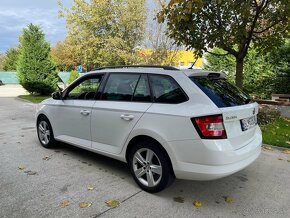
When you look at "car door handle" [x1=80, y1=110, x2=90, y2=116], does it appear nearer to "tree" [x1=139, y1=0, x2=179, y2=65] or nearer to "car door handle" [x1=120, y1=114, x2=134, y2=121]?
"car door handle" [x1=120, y1=114, x2=134, y2=121]

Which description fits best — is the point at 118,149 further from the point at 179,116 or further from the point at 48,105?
the point at 48,105

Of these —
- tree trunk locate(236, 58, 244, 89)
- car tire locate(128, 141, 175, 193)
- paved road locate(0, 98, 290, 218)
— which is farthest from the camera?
tree trunk locate(236, 58, 244, 89)

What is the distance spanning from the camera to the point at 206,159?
11.0 ft

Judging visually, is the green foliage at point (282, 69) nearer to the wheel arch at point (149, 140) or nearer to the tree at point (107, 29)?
the tree at point (107, 29)

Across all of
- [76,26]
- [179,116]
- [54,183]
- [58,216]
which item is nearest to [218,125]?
[179,116]

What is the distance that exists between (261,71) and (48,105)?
12.1 m

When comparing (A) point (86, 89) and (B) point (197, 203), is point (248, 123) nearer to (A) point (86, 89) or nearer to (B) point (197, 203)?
(B) point (197, 203)

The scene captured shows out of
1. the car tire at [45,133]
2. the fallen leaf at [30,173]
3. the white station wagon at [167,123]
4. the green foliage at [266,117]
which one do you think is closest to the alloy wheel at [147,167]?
the white station wagon at [167,123]

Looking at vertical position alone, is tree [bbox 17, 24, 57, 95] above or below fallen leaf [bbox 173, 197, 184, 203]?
above

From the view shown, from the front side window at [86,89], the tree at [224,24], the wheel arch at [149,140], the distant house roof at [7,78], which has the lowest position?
the distant house roof at [7,78]

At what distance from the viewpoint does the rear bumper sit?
131 inches

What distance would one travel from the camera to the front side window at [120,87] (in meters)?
4.24

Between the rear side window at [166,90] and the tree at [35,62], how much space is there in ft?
53.4

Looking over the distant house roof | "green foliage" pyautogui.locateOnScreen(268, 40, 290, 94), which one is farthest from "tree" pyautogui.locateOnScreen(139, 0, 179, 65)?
the distant house roof
